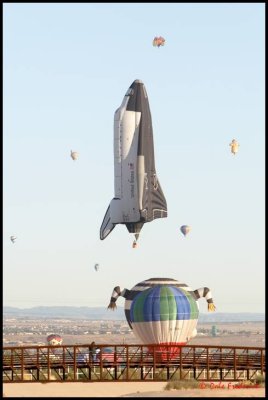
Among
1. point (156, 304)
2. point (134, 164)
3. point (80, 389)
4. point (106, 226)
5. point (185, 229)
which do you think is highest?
point (134, 164)

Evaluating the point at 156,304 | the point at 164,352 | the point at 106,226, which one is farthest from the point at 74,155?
the point at 164,352

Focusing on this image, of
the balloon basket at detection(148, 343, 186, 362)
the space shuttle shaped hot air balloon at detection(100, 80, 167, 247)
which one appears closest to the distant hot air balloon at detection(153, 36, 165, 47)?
the space shuttle shaped hot air balloon at detection(100, 80, 167, 247)

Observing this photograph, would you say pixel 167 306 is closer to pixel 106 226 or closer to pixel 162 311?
pixel 162 311

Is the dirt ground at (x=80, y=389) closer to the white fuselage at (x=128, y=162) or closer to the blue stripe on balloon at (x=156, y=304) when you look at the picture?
the blue stripe on balloon at (x=156, y=304)

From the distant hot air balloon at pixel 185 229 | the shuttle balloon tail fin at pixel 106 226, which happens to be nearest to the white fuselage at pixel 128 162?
the shuttle balloon tail fin at pixel 106 226

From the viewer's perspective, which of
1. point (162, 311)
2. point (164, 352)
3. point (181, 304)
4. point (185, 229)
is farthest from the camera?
point (185, 229)

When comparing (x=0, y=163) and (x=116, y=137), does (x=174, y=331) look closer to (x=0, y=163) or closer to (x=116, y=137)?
(x=116, y=137)

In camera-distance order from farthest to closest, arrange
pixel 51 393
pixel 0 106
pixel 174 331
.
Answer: pixel 174 331 < pixel 51 393 < pixel 0 106

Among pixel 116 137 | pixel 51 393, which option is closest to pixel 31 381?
pixel 51 393
